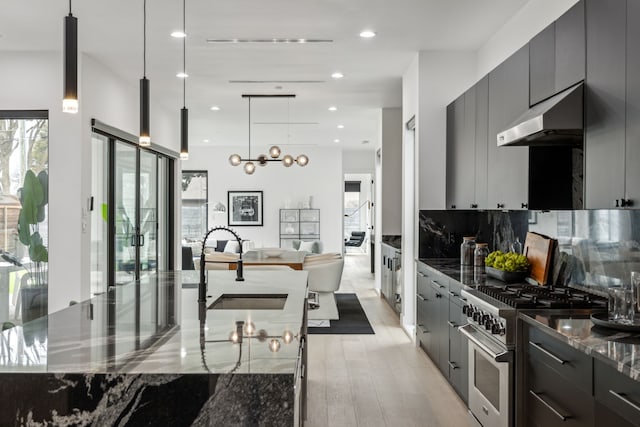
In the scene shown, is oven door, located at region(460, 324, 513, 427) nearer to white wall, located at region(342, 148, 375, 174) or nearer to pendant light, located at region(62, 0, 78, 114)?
pendant light, located at region(62, 0, 78, 114)

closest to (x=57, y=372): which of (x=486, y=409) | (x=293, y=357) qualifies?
(x=293, y=357)

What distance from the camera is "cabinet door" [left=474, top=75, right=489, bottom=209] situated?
4281mm

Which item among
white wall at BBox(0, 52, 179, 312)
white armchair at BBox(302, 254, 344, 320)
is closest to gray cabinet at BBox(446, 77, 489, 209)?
white armchair at BBox(302, 254, 344, 320)

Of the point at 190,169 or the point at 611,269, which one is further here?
the point at 190,169

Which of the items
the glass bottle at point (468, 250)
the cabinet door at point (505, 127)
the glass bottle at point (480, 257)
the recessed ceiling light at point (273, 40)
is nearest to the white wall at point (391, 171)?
the recessed ceiling light at point (273, 40)

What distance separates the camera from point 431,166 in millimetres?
5461

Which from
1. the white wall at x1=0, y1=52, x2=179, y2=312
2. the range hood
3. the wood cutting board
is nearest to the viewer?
the range hood

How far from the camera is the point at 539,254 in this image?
3838mm

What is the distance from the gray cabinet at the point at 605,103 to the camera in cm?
242

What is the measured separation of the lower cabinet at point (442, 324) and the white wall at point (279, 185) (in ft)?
24.9

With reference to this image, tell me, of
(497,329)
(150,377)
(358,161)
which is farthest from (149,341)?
(358,161)

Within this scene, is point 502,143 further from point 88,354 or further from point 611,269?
point 88,354

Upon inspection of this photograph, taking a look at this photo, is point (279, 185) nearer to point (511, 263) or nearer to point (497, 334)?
point (511, 263)

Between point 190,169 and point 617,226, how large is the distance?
11.2 meters
